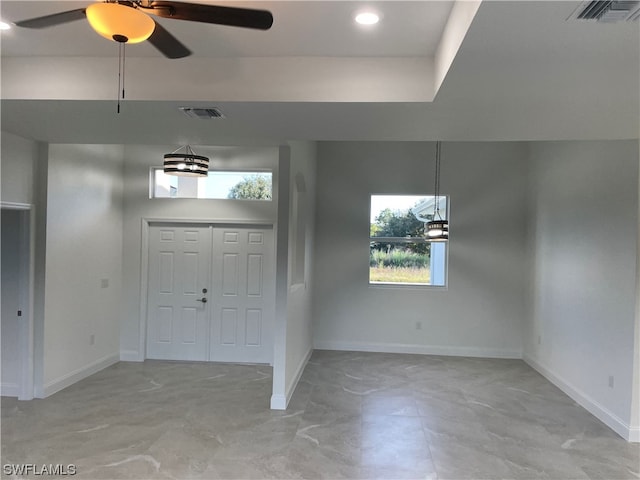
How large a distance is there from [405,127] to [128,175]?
3.95 m

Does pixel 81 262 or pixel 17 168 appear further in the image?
pixel 81 262

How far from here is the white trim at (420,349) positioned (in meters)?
5.97

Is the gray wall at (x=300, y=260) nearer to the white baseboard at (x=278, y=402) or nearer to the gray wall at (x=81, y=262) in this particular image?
the white baseboard at (x=278, y=402)

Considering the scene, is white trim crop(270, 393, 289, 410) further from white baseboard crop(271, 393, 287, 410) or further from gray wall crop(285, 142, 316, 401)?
gray wall crop(285, 142, 316, 401)

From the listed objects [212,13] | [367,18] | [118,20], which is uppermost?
[367,18]

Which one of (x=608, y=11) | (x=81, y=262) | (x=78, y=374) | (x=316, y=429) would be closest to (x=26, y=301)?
(x=81, y=262)

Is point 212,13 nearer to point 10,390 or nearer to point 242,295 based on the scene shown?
point 242,295

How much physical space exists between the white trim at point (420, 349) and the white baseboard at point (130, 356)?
2.49m

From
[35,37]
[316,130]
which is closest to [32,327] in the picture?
[35,37]

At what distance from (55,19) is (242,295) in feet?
13.4

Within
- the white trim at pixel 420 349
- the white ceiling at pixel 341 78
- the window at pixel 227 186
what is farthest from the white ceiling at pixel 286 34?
the white trim at pixel 420 349

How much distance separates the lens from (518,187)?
5.94m

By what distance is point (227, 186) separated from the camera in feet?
17.6

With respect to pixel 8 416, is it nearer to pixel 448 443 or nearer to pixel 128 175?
pixel 128 175
